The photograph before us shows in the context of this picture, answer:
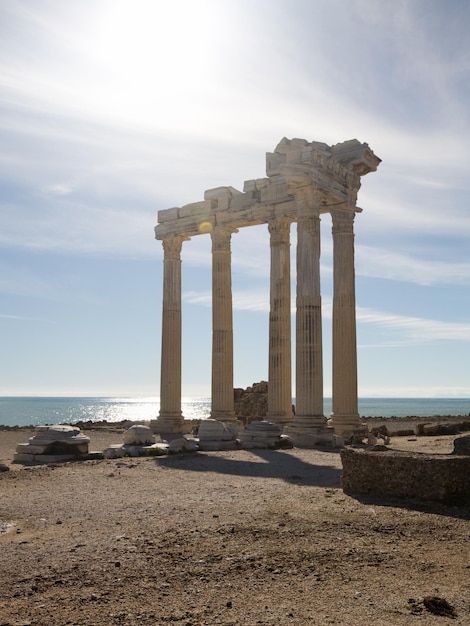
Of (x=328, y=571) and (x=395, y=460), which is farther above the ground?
(x=395, y=460)

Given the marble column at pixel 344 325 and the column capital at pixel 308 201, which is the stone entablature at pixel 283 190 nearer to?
the column capital at pixel 308 201

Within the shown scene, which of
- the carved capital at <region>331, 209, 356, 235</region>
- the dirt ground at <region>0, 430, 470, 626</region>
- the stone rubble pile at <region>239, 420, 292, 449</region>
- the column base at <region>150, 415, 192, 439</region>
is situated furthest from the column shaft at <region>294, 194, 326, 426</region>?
the dirt ground at <region>0, 430, 470, 626</region>

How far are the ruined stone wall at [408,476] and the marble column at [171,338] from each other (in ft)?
67.8

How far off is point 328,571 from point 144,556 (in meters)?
2.23

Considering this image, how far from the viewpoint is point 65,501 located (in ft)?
38.9

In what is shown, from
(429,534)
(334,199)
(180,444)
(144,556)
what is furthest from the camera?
(334,199)

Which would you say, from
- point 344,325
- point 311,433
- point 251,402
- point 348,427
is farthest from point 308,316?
point 251,402

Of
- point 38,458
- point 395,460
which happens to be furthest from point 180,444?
point 395,460

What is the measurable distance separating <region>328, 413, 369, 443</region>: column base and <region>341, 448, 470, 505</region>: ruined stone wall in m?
14.1

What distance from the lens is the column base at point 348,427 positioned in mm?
26078

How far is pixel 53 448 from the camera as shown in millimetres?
19188

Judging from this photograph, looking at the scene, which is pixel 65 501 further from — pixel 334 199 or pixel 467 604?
pixel 334 199

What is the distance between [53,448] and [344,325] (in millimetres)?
13169

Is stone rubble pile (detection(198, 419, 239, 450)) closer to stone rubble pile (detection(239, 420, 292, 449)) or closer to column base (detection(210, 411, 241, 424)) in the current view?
stone rubble pile (detection(239, 420, 292, 449))
